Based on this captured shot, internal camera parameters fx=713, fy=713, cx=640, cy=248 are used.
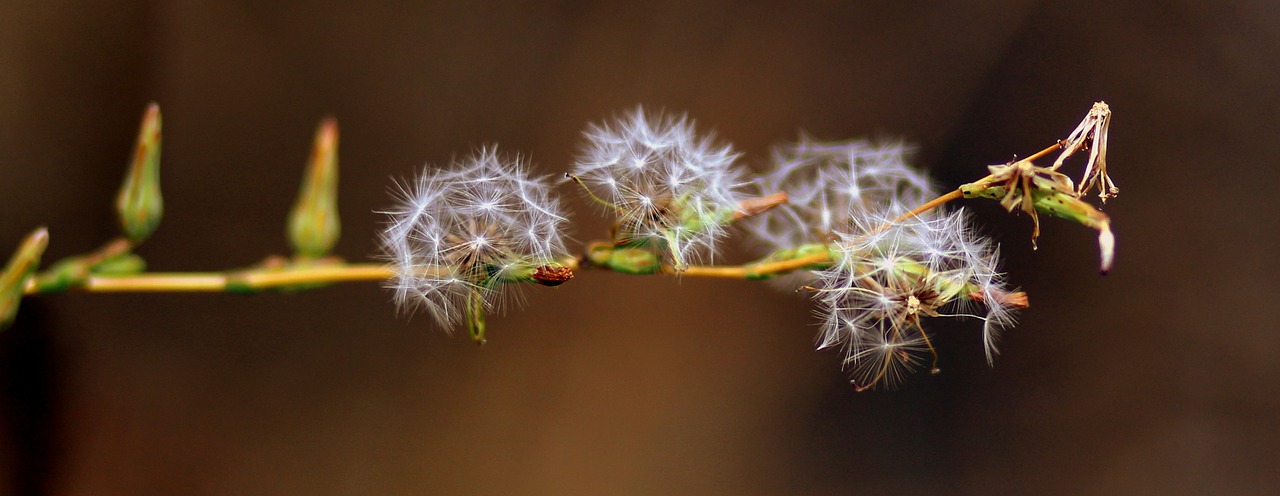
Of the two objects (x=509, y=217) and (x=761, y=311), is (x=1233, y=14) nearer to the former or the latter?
(x=761, y=311)

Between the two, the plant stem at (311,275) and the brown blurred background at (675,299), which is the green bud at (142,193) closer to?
the plant stem at (311,275)

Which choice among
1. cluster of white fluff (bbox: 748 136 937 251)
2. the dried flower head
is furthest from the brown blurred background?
the dried flower head

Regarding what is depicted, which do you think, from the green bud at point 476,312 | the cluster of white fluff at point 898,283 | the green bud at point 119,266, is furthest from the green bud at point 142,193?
the cluster of white fluff at point 898,283

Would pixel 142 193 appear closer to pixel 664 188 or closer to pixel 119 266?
pixel 119 266

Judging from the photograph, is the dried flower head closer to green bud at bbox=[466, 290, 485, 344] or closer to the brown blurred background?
green bud at bbox=[466, 290, 485, 344]

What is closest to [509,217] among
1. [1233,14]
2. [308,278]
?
[308,278]

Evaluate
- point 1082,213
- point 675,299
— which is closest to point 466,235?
point 1082,213
